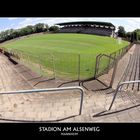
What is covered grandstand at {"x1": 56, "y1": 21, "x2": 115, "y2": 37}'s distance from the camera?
98.9 meters

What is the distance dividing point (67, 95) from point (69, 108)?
1.94m

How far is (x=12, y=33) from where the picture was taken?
93125mm

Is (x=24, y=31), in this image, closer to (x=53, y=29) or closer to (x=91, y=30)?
(x=53, y=29)

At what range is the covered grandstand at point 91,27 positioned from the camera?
324 ft

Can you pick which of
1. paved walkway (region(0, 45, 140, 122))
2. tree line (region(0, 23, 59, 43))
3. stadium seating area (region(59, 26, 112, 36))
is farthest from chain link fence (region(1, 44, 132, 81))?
stadium seating area (region(59, 26, 112, 36))

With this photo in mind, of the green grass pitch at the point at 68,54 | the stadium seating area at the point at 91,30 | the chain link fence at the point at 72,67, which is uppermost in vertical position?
the chain link fence at the point at 72,67

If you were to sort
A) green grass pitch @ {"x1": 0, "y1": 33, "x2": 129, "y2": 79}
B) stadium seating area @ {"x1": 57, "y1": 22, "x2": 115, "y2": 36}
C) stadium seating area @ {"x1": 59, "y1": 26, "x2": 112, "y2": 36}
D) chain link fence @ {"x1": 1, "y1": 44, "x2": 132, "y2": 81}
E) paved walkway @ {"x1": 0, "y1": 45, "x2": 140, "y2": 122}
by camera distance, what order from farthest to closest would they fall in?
stadium seating area @ {"x1": 57, "y1": 22, "x2": 115, "y2": 36} → stadium seating area @ {"x1": 59, "y1": 26, "x2": 112, "y2": 36} → green grass pitch @ {"x1": 0, "y1": 33, "x2": 129, "y2": 79} → chain link fence @ {"x1": 1, "y1": 44, "x2": 132, "y2": 81} → paved walkway @ {"x1": 0, "y1": 45, "x2": 140, "y2": 122}

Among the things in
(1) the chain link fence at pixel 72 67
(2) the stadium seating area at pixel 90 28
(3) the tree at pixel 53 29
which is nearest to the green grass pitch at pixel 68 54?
A: (1) the chain link fence at pixel 72 67

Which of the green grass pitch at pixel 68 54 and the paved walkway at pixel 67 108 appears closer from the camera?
the paved walkway at pixel 67 108

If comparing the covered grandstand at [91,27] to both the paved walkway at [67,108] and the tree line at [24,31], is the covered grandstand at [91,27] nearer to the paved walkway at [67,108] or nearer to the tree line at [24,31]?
the tree line at [24,31]

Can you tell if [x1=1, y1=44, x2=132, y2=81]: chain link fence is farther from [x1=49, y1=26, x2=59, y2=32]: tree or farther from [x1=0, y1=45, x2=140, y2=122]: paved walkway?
[x1=49, y1=26, x2=59, y2=32]: tree

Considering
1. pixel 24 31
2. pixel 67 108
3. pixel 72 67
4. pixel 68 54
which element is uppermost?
pixel 67 108

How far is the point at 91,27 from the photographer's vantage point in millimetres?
110750

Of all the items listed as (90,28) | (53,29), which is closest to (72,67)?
(90,28)
